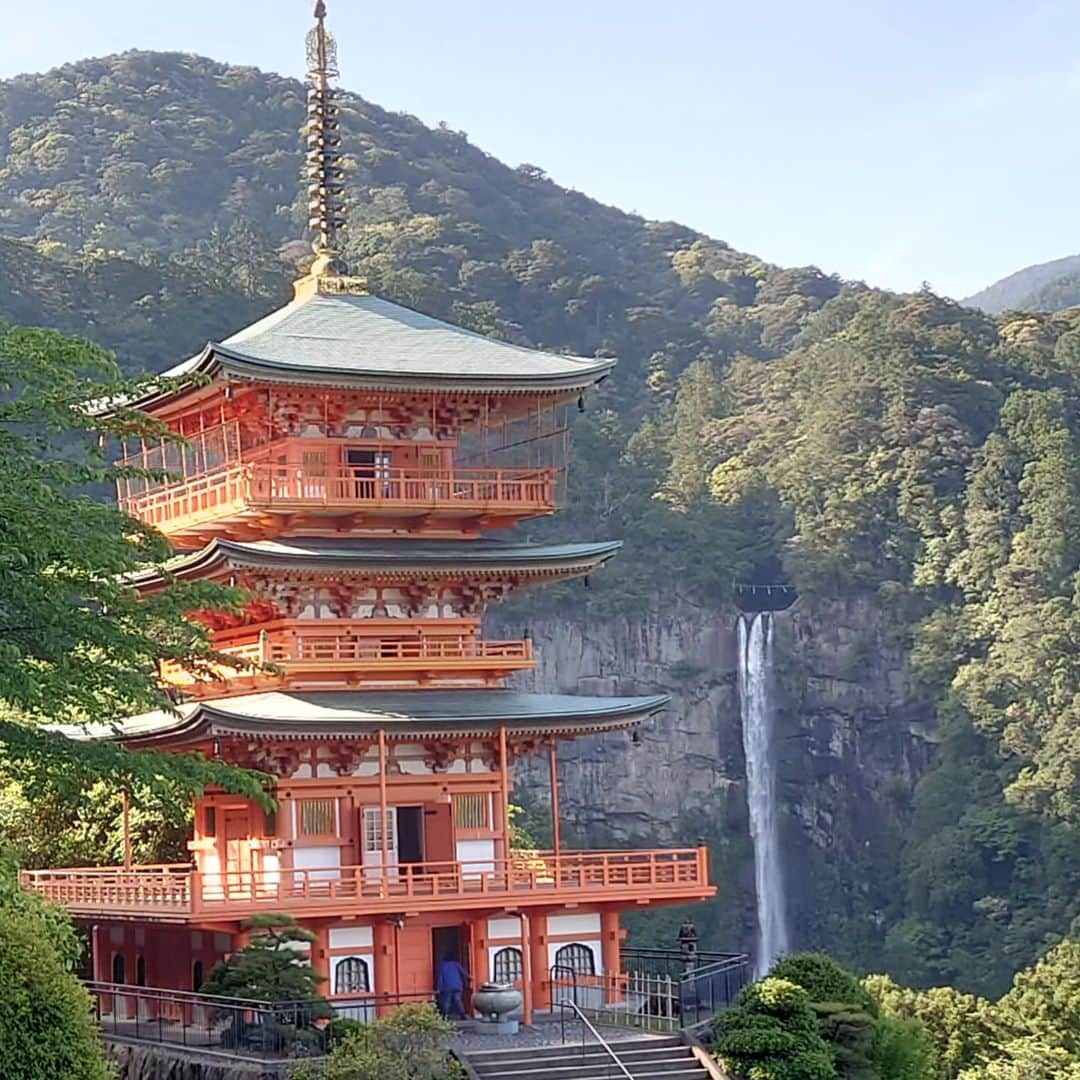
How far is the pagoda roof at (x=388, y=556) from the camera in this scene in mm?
28656

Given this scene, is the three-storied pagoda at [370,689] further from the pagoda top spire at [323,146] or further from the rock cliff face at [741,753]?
the rock cliff face at [741,753]

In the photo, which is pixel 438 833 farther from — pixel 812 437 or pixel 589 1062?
pixel 812 437

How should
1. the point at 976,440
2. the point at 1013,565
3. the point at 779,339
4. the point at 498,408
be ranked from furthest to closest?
1. the point at 779,339
2. the point at 976,440
3. the point at 1013,565
4. the point at 498,408

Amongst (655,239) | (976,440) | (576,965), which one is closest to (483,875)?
(576,965)

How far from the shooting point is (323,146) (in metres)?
33.3

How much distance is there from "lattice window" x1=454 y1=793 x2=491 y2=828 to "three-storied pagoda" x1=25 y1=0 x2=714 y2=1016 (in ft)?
0.10

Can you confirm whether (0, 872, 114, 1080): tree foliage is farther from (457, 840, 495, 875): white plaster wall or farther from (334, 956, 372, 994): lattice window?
(457, 840, 495, 875): white plaster wall

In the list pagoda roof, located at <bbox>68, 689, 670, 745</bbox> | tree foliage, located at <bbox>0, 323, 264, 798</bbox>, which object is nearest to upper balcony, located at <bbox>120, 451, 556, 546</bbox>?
pagoda roof, located at <bbox>68, 689, 670, 745</bbox>

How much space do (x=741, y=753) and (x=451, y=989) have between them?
46629 mm

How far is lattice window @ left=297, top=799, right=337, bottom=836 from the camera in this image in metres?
28.9

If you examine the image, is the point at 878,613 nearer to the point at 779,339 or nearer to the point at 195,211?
the point at 779,339

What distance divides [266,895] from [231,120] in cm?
10480

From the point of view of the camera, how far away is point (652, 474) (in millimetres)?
83938

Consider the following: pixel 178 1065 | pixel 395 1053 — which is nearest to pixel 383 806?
pixel 178 1065
